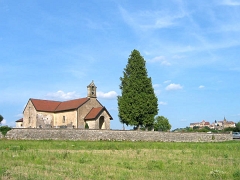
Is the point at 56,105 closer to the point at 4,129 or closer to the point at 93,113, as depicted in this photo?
the point at 93,113

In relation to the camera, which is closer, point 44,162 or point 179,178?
point 179,178

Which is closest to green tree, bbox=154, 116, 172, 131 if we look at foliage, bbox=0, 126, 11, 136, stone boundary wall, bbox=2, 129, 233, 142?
stone boundary wall, bbox=2, 129, 233, 142

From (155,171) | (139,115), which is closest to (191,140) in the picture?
(139,115)

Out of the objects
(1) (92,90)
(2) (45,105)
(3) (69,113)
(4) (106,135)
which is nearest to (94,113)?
(3) (69,113)

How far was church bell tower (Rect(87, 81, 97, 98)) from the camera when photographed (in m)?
62.8

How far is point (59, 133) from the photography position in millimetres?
42281

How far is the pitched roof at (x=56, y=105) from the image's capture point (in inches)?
2439

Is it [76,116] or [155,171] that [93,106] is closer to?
[76,116]

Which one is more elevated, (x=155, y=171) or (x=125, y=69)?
(x=125, y=69)

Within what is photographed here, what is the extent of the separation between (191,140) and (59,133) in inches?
875

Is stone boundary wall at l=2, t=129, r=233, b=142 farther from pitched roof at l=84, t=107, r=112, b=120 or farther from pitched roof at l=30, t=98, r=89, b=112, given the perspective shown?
pitched roof at l=30, t=98, r=89, b=112

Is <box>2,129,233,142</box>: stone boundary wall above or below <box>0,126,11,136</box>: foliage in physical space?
below

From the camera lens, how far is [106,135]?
45406 mm

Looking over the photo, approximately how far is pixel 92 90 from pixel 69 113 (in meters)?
6.57
